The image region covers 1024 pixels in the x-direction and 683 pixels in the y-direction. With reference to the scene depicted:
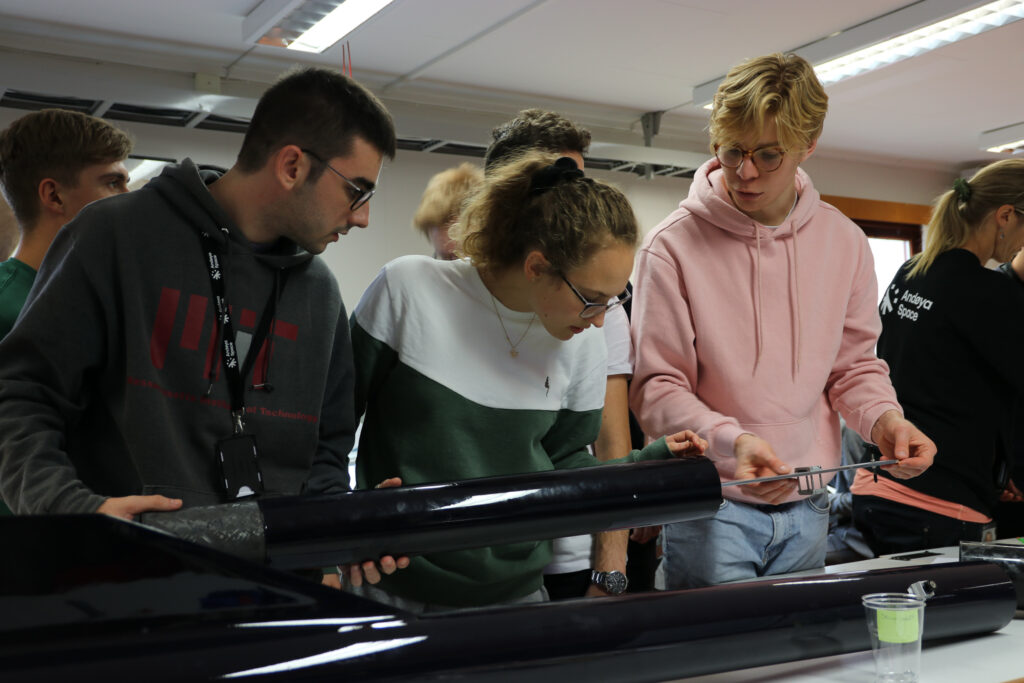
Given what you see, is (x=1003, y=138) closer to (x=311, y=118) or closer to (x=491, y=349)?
(x=491, y=349)

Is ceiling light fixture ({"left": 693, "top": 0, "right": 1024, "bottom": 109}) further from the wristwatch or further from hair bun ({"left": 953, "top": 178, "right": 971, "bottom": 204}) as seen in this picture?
the wristwatch

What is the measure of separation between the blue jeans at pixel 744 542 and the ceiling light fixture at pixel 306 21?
10.3ft

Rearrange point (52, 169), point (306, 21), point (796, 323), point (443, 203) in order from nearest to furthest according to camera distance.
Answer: point (796, 323) → point (52, 169) → point (443, 203) → point (306, 21)

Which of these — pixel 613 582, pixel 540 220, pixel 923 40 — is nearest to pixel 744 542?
pixel 613 582

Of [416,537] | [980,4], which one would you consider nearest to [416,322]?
[416,537]

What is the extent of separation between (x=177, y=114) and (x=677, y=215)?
4.38 m

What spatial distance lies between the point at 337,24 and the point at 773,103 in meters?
3.20

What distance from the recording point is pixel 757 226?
193 centimetres

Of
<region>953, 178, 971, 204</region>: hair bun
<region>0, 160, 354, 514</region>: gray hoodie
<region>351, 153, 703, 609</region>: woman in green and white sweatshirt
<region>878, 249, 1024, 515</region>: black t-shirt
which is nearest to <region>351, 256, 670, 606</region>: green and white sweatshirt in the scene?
<region>351, 153, 703, 609</region>: woman in green and white sweatshirt

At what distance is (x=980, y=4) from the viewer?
4.44 meters

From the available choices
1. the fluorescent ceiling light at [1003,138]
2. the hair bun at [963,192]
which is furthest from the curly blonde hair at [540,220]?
the fluorescent ceiling light at [1003,138]

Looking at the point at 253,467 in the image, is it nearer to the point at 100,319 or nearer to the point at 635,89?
the point at 100,319

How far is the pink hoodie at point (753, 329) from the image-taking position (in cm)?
186

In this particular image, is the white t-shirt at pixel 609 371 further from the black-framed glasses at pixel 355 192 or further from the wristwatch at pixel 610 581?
the black-framed glasses at pixel 355 192
